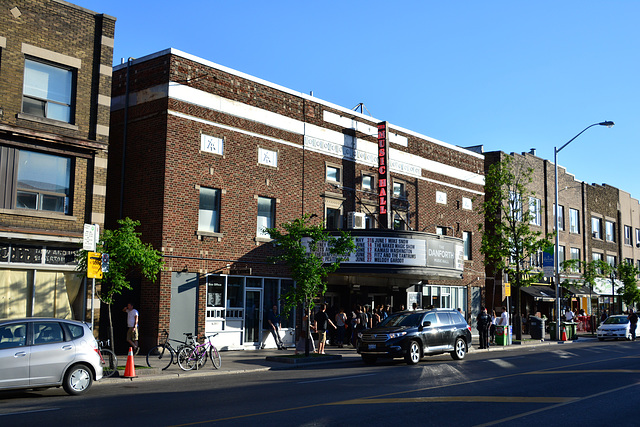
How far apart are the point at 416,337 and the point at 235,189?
29.6 ft

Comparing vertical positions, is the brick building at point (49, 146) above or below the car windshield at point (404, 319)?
above

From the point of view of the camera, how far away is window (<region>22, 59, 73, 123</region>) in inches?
747

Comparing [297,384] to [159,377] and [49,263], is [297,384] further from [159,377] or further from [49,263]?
[49,263]

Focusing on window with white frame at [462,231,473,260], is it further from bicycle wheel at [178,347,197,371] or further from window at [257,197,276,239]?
bicycle wheel at [178,347,197,371]

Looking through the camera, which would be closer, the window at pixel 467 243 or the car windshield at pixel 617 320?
the car windshield at pixel 617 320

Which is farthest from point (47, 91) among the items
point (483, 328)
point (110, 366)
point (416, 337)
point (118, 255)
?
point (483, 328)

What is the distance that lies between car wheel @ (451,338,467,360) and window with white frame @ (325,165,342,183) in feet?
32.9

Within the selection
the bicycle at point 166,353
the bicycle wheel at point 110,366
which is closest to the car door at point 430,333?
the bicycle at point 166,353

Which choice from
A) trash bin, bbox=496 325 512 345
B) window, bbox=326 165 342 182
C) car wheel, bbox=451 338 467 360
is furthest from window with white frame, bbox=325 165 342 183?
trash bin, bbox=496 325 512 345

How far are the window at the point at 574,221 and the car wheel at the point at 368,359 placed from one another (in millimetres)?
33549

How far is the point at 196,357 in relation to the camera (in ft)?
58.2

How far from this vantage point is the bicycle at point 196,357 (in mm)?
17498

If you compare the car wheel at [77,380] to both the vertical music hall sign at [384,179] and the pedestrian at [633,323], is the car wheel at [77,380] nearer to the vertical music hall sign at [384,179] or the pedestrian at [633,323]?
the vertical music hall sign at [384,179]

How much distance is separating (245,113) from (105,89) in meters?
5.85
